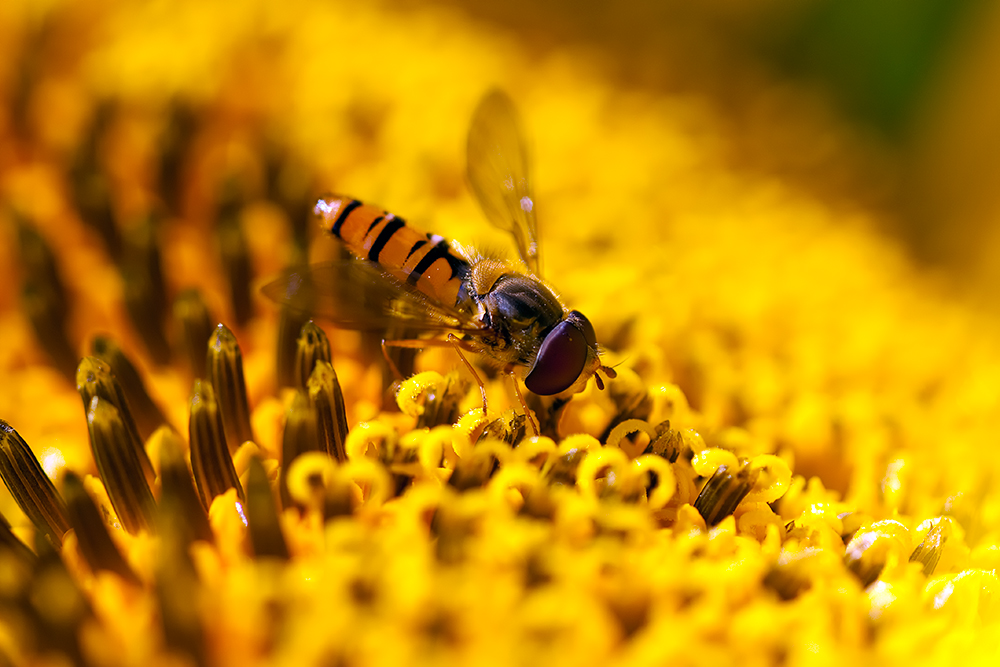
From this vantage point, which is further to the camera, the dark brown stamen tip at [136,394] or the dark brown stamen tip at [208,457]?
the dark brown stamen tip at [136,394]

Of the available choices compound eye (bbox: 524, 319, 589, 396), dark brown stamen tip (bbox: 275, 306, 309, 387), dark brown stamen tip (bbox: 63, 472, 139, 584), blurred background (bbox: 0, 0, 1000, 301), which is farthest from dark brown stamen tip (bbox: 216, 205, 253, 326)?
blurred background (bbox: 0, 0, 1000, 301)

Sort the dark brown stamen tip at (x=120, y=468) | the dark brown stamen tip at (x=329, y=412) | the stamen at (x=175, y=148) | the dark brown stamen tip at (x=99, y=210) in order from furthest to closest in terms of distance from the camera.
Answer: the stamen at (x=175, y=148), the dark brown stamen tip at (x=99, y=210), the dark brown stamen tip at (x=329, y=412), the dark brown stamen tip at (x=120, y=468)

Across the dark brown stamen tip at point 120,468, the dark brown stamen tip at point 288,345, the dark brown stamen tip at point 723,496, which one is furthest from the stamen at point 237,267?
the dark brown stamen tip at point 723,496

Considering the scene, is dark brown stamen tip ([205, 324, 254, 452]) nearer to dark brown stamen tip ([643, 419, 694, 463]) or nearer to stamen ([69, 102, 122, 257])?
stamen ([69, 102, 122, 257])

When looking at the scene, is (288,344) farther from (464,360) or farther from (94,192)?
(94,192)

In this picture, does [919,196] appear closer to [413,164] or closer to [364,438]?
[413,164]

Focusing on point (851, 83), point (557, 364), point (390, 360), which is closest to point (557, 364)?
point (557, 364)

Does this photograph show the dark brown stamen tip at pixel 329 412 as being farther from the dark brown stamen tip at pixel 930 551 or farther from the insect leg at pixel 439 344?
the dark brown stamen tip at pixel 930 551
